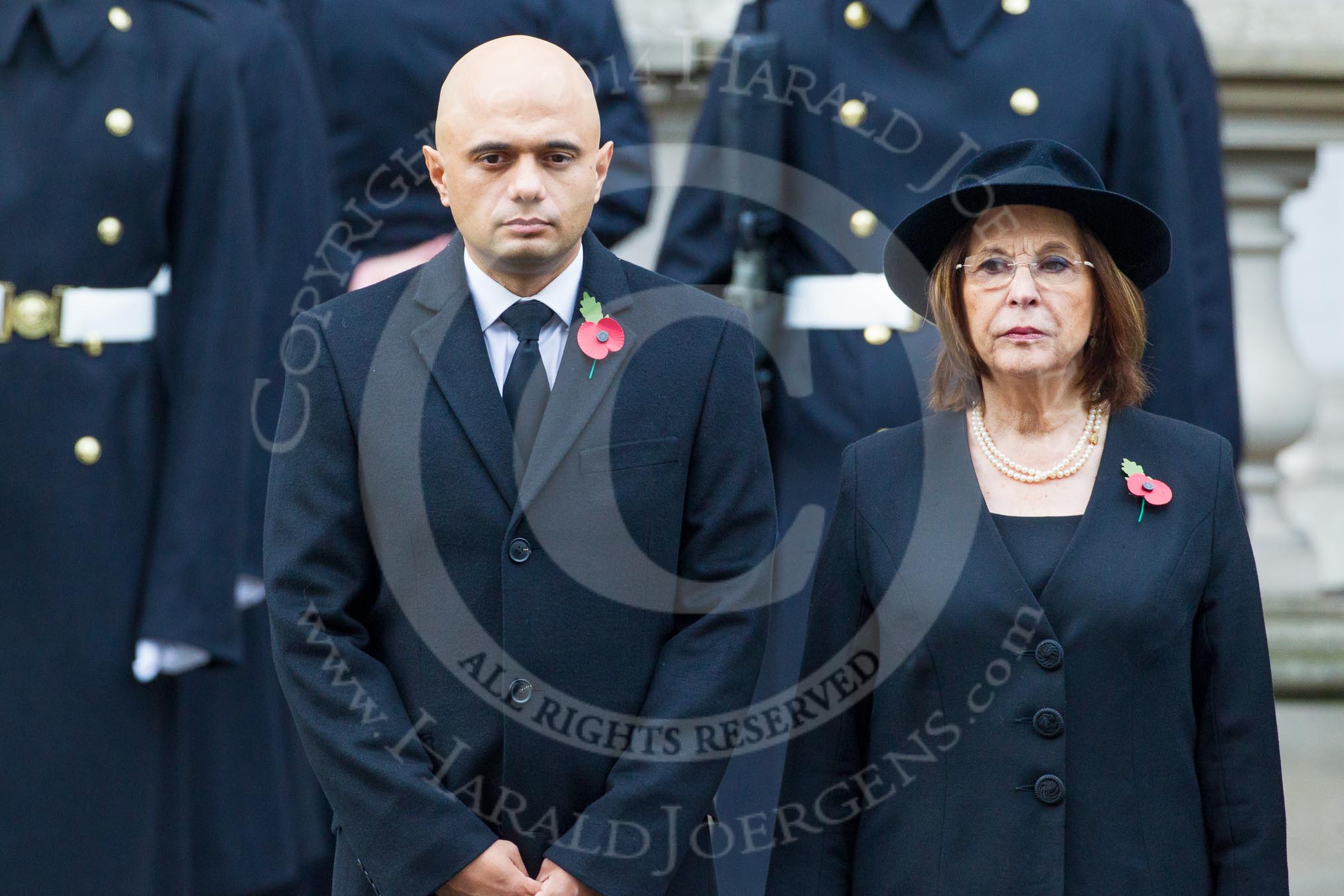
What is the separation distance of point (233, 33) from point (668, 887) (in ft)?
6.65

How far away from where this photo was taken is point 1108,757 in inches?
107

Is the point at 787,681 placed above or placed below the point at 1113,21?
below

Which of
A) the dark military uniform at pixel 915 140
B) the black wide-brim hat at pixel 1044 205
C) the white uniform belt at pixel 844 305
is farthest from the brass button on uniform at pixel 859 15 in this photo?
the black wide-brim hat at pixel 1044 205

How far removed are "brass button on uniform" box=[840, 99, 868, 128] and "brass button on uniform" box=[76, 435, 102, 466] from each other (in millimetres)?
1494

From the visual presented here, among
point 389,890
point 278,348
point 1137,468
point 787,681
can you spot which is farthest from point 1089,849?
point 278,348

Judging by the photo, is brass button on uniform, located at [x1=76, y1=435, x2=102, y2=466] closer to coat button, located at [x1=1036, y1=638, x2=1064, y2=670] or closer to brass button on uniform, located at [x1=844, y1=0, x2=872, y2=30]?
brass button on uniform, located at [x1=844, y1=0, x2=872, y2=30]

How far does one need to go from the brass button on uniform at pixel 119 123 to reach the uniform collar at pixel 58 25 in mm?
115

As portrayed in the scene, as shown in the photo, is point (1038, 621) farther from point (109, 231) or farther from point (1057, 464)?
point (109, 231)

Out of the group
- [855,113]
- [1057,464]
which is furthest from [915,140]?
[1057,464]

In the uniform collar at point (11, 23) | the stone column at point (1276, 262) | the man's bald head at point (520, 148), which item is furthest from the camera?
the stone column at point (1276, 262)

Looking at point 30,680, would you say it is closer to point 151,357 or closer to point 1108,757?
point 151,357

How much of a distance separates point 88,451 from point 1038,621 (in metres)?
1.92

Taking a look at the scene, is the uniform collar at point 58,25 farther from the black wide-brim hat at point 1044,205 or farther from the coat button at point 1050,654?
the coat button at point 1050,654

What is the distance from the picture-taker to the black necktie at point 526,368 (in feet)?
9.12
